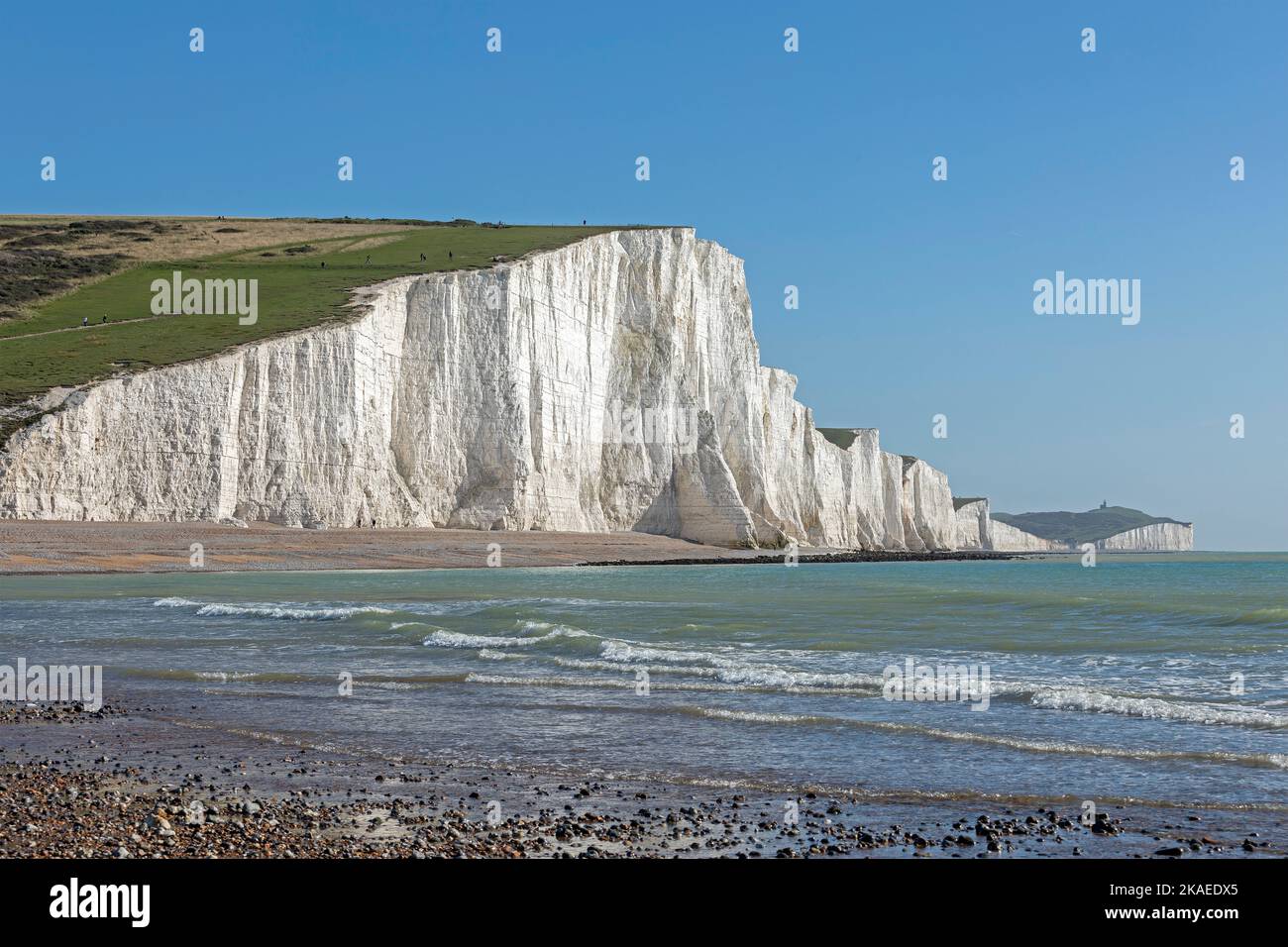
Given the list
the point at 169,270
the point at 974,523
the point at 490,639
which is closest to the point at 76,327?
the point at 169,270

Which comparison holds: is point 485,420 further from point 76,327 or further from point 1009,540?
point 1009,540

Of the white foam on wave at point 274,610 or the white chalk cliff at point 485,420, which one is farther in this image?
the white chalk cliff at point 485,420

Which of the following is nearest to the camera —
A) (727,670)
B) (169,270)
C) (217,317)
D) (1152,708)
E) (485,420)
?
(1152,708)

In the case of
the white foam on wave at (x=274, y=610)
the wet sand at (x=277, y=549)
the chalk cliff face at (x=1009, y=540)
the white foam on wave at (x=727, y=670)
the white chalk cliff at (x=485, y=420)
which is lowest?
the chalk cliff face at (x=1009, y=540)

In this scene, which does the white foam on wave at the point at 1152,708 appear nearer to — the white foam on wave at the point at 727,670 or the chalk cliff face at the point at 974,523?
the white foam on wave at the point at 727,670

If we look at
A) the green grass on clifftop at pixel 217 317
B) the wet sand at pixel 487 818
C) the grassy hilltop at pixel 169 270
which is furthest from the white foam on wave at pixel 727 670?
the green grass on clifftop at pixel 217 317

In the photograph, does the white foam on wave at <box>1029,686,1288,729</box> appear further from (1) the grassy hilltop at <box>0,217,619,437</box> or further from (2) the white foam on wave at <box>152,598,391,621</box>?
(1) the grassy hilltop at <box>0,217,619,437</box>

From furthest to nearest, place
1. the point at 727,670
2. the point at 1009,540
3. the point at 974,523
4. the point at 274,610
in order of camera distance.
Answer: the point at 1009,540 < the point at 974,523 < the point at 274,610 < the point at 727,670
